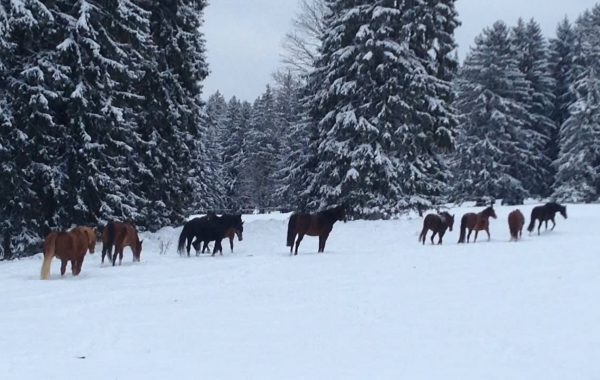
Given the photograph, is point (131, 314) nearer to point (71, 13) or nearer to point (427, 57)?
point (71, 13)

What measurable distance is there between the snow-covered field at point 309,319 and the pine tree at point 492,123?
3224cm

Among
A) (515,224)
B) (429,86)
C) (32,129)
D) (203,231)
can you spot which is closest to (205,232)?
(203,231)

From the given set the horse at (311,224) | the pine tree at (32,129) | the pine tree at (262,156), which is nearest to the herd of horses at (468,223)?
the horse at (311,224)

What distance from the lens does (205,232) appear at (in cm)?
1928

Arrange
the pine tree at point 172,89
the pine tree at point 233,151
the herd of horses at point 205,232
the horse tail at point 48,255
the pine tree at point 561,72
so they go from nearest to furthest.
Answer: the horse tail at point 48,255 < the herd of horses at point 205,232 < the pine tree at point 172,89 < the pine tree at point 561,72 < the pine tree at point 233,151

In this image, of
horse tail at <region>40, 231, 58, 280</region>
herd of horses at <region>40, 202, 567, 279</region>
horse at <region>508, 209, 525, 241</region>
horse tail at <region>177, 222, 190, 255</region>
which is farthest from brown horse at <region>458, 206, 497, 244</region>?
horse tail at <region>40, 231, 58, 280</region>

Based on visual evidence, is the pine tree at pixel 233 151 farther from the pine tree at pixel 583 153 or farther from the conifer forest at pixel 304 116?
the pine tree at pixel 583 153

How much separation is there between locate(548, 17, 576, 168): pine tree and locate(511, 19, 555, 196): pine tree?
21.9 inches

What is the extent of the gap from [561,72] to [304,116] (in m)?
32.6

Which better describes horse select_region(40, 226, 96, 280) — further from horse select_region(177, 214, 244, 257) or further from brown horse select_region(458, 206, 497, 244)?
brown horse select_region(458, 206, 497, 244)

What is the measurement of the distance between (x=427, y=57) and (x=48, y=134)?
1867 centimetres

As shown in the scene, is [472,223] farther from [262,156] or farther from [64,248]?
[262,156]

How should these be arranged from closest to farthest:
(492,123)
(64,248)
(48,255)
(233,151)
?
(48,255) → (64,248) → (492,123) → (233,151)

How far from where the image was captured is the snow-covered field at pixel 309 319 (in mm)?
6117
